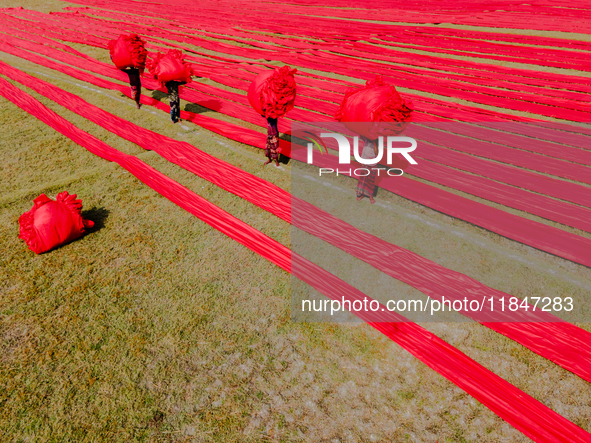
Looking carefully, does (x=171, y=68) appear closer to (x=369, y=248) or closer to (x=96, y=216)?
(x=96, y=216)

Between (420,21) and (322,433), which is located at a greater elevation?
(420,21)

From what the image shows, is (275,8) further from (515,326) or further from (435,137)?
(515,326)

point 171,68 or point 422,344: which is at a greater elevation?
point 171,68

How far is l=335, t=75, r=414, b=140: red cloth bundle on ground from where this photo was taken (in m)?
4.14

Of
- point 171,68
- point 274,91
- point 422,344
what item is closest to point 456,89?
point 274,91

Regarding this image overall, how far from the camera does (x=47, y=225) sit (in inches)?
167

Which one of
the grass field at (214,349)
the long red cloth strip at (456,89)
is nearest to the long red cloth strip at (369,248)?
the grass field at (214,349)

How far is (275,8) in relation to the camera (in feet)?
60.4

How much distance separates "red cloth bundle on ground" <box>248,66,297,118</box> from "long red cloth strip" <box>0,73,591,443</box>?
166cm

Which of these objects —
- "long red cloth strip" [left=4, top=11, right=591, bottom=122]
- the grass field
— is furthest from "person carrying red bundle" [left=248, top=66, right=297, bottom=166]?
"long red cloth strip" [left=4, top=11, right=591, bottom=122]

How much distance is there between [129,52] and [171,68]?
3.88 feet

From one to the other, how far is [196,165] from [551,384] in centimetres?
566

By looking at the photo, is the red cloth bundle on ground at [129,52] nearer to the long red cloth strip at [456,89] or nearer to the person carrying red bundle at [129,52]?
the person carrying red bundle at [129,52]

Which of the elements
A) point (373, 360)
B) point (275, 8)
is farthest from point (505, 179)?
point (275, 8)
